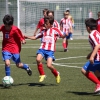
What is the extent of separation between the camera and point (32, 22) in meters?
38.8

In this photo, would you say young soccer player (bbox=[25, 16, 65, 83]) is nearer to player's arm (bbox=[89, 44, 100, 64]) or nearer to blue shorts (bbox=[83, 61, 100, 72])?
blue shorts (bbox=[83, 61, 100, 72])

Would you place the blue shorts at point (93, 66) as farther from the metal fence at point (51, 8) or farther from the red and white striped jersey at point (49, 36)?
the metal fence at point (51, 8)

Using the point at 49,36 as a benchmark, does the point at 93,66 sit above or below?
below

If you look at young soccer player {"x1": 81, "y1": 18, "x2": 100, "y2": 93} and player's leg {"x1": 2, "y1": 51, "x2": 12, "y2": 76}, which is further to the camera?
player's leg {"x1": 2, "y1": 51, "x2": 12, "y2": 76}

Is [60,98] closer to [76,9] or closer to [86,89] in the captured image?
[86,89]

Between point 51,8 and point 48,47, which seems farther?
point 51,8

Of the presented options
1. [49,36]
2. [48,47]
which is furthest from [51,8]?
[48,47]

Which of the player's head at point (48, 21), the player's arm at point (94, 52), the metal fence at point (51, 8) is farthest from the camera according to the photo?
the metal fence at point (51, 8)

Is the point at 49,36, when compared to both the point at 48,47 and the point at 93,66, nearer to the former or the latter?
the point at 48,47

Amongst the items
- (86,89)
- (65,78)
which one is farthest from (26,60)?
(86,89)

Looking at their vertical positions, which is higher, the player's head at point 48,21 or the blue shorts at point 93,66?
the player's head at point 48,21

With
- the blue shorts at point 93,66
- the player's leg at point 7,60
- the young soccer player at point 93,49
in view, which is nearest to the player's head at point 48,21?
the player's leg at point 7,60

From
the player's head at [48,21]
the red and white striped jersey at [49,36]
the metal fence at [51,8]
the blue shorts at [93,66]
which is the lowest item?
the metal fence at [51,8]

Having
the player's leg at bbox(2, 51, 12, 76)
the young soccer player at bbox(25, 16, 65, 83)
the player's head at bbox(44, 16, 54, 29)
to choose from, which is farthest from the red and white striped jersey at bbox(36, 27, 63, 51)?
the player's leg at bbox(2, 51, 12, 76)
